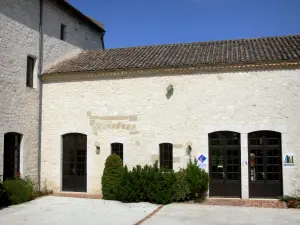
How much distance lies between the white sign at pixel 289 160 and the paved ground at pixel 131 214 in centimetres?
200

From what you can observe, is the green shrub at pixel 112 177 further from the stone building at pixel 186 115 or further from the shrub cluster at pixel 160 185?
the stone building at pixel 186 115

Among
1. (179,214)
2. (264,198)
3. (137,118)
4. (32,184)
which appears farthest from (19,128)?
(264,198)

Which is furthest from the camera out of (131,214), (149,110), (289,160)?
(149,110)

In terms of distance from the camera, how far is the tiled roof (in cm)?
1421

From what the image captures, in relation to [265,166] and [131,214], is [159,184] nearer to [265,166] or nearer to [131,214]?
[131,214]

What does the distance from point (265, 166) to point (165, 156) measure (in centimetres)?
401

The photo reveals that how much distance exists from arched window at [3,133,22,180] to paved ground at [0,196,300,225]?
5.55ft

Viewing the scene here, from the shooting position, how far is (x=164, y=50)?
17.1m

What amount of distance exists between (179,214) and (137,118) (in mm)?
4937

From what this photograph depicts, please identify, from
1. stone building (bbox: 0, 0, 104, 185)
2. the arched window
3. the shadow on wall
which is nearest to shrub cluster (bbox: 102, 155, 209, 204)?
the arched window

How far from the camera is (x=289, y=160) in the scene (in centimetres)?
1347

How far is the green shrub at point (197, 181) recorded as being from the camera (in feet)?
44.0

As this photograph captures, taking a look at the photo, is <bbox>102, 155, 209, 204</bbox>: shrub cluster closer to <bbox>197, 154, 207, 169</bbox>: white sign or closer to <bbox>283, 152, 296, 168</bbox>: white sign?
<bbox>197, 154, 207, 169</bbox>: white sign

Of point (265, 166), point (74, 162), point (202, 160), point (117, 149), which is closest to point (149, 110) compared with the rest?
point (117, 149)
